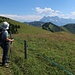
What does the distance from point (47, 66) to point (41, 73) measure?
214cm

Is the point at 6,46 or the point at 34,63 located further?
the point at 34,63

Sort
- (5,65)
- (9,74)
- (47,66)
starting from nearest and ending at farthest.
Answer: (9,74), (5,65), (47,66)

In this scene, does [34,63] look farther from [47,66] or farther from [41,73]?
[41,73]

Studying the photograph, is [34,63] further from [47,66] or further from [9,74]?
[9,74]

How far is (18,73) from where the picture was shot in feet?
49.7

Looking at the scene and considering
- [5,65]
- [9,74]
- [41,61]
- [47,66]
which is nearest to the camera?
[9,74]

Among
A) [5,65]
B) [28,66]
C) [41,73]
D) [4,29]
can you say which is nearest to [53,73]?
[41,73]

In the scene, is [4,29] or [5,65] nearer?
[4,29]

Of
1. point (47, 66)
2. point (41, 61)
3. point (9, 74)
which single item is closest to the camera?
point (9, 74)

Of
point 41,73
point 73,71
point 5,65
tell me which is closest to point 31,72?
point 41,73

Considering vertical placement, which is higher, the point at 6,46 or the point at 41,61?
the point at 6,46

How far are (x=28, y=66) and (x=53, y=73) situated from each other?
2287mm

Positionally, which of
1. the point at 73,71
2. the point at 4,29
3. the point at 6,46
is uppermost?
the point at 4,29

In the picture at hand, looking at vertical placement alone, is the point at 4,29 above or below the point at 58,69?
above
